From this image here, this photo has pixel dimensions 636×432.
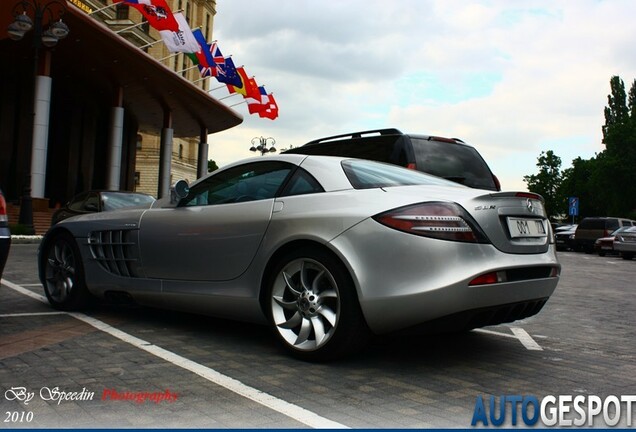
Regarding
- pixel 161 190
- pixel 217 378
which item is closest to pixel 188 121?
pixel 161 190

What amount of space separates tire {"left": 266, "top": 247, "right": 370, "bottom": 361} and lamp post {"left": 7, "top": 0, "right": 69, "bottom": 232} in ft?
55.0

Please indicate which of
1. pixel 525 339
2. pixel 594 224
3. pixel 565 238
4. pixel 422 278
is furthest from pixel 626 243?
pixel 422 278

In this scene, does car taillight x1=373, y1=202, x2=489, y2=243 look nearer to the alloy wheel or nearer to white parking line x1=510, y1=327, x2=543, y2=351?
the alloy wheel

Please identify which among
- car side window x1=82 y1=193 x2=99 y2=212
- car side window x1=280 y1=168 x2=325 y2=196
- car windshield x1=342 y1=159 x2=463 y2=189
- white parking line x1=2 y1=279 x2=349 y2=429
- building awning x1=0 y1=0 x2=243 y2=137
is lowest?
white parking line x1=2 y1=279 x2=349 y2=429

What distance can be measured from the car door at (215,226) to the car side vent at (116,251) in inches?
5.9

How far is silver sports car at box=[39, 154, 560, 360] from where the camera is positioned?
12.3 ft

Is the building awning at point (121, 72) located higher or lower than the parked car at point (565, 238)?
higher

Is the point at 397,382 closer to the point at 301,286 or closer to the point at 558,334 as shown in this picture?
the point at 301,286

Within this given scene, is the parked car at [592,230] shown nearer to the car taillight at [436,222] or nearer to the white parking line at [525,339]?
the white parking line at [525,339]

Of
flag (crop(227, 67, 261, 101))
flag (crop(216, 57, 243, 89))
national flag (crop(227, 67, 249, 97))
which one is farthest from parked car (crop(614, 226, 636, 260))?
flag (crop(227, 67, 261, 101))

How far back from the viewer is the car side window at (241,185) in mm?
4691

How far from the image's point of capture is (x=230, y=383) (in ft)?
11.9

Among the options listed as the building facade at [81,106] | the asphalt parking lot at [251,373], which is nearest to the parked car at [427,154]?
the asphalt parking lot at [251,373]

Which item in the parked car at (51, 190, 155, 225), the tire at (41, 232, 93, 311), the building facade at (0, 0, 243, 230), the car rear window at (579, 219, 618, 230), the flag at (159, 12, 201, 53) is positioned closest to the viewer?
the tire at (41, 232, 93, 311)
